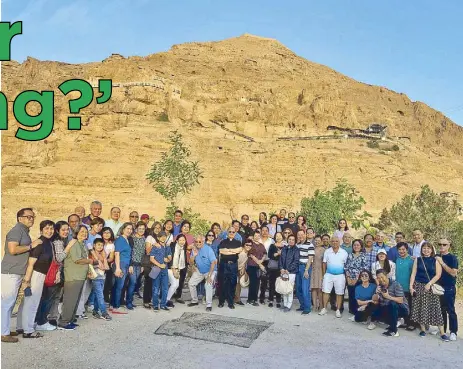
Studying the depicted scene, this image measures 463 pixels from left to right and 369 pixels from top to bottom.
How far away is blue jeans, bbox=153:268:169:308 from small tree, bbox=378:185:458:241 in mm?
9927

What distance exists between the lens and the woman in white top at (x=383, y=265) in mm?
7938

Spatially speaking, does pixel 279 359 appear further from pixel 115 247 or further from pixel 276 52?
pixel 276 52

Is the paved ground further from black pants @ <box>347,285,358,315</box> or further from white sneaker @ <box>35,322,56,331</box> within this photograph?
black pants @ <box>347,285,358,315</box>

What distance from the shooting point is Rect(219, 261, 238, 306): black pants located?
873 centimetres

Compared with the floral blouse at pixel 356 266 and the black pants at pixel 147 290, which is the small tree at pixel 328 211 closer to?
the floral blouse at pixel 356 266

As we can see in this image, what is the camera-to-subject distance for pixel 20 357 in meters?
5.58

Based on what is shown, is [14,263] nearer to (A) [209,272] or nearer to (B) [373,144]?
(A) [209,272]

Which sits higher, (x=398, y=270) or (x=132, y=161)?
(x=132, y=161)

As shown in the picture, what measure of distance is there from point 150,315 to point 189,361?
7.92 feet

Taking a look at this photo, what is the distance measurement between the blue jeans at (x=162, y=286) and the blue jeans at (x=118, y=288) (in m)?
0.60

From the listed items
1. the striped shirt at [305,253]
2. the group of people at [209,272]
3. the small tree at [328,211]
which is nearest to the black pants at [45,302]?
the group of people at [209,272]

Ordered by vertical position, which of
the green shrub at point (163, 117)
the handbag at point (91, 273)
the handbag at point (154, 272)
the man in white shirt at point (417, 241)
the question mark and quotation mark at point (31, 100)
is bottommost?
the handbag at point (154, 272)

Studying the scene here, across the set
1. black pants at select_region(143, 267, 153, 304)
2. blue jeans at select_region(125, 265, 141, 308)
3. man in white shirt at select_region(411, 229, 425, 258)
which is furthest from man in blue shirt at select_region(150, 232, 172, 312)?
man in white shirt at select_region(411, 229, 425, 258)

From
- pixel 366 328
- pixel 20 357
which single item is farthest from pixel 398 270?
pixel 20 357
